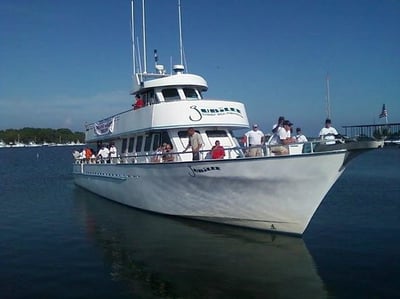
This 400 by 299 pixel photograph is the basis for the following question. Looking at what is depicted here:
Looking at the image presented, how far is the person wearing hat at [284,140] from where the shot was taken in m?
11.5

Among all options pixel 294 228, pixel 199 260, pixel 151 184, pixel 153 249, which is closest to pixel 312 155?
pixel 294 228

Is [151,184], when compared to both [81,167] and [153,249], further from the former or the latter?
[81,167]

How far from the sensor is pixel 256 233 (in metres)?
12.3

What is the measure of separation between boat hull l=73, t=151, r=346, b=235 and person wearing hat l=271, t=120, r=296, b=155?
0.43 m

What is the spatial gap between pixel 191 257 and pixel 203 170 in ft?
10.2

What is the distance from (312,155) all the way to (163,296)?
531cm

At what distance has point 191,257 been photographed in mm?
10234

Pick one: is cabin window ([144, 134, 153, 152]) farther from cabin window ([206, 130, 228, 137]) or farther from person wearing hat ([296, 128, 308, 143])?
person wearing hat ([296, 128, 308, 143])

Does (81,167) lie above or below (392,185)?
above

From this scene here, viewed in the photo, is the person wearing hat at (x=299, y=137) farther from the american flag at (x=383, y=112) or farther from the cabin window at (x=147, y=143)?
the american flag at (x=383, y=112)

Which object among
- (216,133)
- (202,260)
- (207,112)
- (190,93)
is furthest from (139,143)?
(202,260)

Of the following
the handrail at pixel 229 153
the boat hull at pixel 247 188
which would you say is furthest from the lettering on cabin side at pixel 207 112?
the boat hull at pixel 247 188

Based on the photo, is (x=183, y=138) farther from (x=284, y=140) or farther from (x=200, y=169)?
(x=284, y=140)

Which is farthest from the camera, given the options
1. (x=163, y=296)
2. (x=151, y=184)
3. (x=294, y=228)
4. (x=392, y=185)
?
(x=392, y=185)
